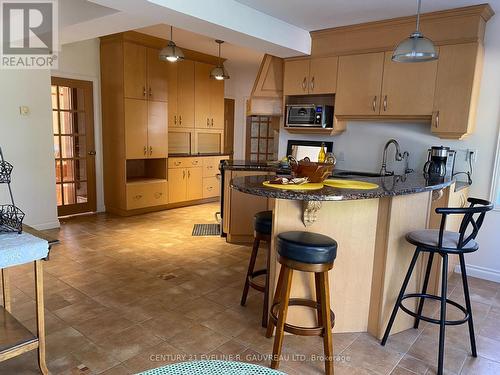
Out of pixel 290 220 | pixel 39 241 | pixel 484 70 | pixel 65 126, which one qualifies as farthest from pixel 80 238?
pixel 484 70

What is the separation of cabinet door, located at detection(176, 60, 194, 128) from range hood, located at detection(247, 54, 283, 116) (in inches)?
76.2

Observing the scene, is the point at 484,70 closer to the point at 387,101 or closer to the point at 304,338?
the point at 387,101

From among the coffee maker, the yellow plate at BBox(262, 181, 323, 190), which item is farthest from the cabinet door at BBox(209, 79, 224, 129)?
the yellow plate at BBox(262, 181, 323, 190)

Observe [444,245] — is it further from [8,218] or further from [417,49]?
[8,218]

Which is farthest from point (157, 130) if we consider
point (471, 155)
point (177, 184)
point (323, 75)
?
point (471, 155)

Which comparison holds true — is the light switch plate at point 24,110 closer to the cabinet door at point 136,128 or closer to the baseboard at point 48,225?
the cabinet door at point 136,128

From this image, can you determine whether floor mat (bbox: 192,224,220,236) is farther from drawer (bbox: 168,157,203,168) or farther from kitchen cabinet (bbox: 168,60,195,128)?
kitchen cabinet (bbox: 168,60,195,128)

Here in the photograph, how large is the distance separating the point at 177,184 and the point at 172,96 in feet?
4.77

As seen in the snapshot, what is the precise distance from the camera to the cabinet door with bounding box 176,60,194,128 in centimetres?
596

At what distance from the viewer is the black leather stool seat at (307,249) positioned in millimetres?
1883

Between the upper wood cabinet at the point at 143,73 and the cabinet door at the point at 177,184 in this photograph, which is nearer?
the upper wood cabinet at the point at 143,73

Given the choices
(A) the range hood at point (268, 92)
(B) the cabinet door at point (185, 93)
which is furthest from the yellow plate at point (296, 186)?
(B) the cabinet door at point (185, 93)

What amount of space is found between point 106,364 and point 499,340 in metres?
2.55

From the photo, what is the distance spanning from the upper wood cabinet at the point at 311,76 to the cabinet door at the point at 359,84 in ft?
0.33
